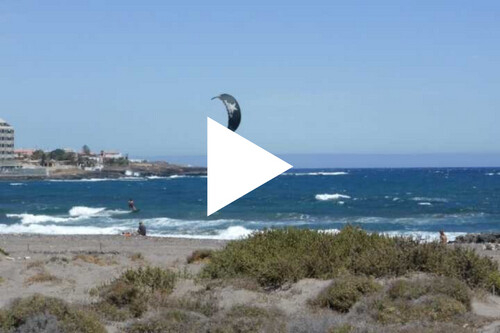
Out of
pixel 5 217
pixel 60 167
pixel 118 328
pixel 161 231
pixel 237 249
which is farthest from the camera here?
pixel 60 167

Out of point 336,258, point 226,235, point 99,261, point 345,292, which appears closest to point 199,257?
point 99,261

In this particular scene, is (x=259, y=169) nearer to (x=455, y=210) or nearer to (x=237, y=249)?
(x=237, y=249)

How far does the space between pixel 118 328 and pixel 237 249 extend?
4.38m

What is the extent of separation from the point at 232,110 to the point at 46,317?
3356 millimetres

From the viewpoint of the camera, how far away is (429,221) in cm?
4688

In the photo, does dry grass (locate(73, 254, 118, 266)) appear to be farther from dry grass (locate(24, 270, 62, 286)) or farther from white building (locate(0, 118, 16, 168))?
white building (locate(0, 118, 16, 168))

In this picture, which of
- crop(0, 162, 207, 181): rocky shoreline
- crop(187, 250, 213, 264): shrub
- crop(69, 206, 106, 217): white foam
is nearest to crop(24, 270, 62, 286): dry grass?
crop(187, 250, 213, 264): shrub

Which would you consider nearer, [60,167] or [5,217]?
[5,217]

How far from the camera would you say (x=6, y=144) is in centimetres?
15462

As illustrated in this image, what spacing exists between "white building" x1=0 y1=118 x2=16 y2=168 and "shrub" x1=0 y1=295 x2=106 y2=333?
14488 cm

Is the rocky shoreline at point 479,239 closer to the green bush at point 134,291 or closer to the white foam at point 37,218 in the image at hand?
the green bush at point 134,291

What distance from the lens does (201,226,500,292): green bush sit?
43.0 feet

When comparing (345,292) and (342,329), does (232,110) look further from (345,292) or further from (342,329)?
(345,292)

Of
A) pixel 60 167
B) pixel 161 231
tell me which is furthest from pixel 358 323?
pixel 60 167
